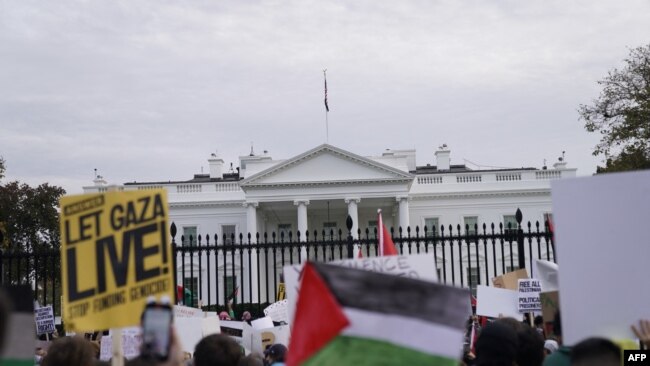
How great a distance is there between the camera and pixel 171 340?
301cm

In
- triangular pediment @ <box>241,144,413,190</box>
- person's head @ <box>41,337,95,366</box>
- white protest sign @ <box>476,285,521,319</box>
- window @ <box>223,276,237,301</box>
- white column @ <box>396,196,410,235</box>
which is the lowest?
window @ <box>223,276,237,301</box>

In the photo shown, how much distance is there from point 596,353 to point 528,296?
548 cm

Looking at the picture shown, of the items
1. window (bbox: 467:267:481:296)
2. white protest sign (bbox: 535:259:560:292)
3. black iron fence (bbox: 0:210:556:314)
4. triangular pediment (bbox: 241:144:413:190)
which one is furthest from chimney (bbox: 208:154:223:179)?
white protest sign (bbox: 535:259:560:292)

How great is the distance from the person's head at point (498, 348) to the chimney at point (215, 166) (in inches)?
2490

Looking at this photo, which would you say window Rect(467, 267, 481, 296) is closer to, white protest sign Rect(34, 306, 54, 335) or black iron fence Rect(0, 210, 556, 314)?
black iron fence Rect(0, 210, 556, 314)

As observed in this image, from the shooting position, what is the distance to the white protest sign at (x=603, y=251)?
4.31m

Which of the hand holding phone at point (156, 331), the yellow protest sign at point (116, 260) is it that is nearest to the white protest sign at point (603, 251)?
the yellow protest sign at point (116, 260)

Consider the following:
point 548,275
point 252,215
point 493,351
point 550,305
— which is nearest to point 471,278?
point 548,275

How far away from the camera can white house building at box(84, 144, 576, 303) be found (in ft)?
179

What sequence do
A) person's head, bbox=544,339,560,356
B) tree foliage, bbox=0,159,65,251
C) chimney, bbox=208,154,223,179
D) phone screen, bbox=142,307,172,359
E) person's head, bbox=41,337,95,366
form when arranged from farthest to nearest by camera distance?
chimney, bbox=208,154,223,179, tree foliage, bbox=0,159,65,251, person's head, bbox=544,339,560,356, person's head, bbox=41,337,95,366, phone screen, bbox=142,307,172,359

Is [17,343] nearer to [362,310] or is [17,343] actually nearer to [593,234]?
[362,310]

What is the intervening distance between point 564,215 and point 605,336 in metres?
0.68

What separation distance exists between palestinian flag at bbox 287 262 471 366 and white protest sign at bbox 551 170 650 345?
1.46m

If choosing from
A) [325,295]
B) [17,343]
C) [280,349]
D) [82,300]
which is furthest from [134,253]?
[280,349]
